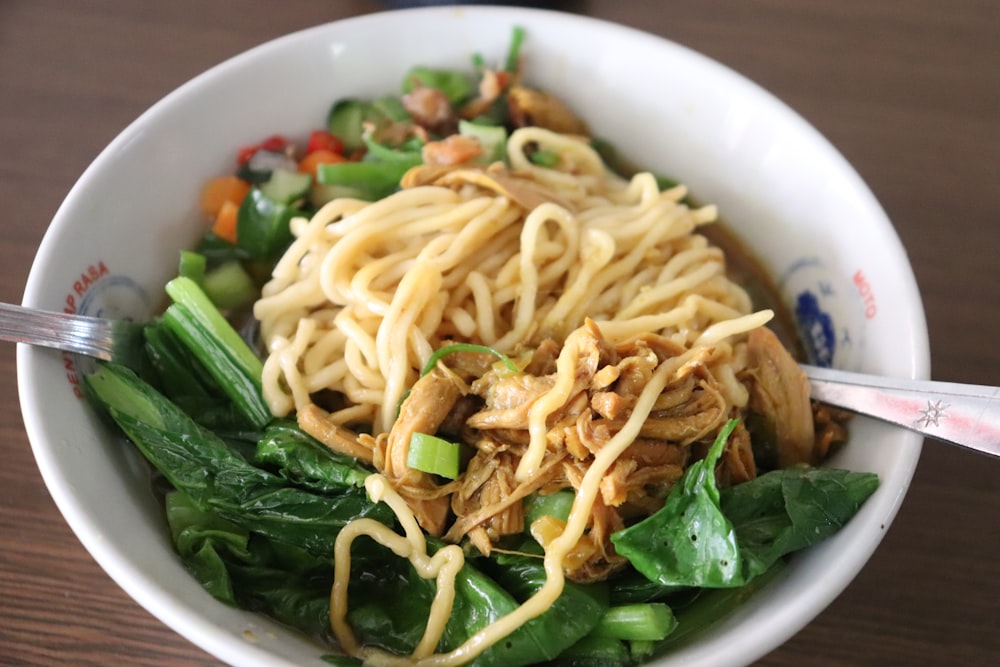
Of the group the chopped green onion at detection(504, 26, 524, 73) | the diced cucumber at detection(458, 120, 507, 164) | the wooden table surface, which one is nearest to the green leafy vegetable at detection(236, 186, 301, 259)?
the diced cucumber at detection(458, 120, 507, 164)

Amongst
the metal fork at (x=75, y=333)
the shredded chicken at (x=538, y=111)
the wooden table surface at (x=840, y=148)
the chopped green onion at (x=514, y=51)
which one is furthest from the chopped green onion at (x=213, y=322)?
the chopped green onion at (x=514, y=51)

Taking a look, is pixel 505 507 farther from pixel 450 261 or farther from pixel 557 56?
pixel 557 56

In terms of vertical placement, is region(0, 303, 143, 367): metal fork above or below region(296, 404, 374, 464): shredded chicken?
above

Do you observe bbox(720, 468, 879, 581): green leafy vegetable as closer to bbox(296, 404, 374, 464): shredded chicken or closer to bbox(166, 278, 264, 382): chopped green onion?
bbox(296, 404, 374, 464): shredded chicken

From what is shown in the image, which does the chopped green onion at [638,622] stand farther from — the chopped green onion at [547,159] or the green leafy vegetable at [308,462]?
the chopped green onion at [547,159]

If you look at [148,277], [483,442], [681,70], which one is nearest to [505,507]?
[483,442]

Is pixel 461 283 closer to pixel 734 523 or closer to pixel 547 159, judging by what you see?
pixel 547 159
